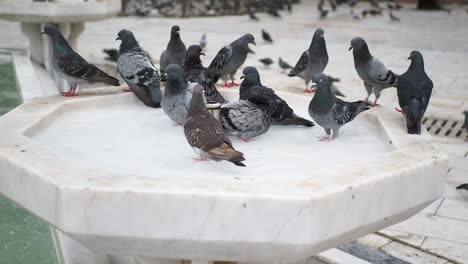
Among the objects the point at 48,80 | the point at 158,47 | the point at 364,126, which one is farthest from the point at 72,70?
the point at 158,47

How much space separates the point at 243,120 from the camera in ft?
13.2

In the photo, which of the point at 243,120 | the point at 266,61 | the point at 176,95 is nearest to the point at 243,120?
the point at 243,120

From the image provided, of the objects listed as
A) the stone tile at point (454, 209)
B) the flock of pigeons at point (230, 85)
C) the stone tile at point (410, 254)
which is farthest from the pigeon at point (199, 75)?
the stone tile at point (454, 209)

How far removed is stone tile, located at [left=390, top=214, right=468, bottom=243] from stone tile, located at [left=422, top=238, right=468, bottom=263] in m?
0.10

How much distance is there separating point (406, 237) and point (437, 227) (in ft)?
1.23

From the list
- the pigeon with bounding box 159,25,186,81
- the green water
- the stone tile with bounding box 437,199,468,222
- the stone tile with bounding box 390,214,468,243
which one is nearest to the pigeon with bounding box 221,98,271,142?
the green water

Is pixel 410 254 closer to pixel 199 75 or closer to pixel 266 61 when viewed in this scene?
pixel 199 75

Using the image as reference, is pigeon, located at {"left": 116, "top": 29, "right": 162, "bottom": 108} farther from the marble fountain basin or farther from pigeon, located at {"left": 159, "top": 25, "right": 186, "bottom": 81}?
the marble fountain basin

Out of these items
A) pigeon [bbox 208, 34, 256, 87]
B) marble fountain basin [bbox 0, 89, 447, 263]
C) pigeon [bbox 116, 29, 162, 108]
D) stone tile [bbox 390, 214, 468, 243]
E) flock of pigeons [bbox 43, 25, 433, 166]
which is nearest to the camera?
marble fountain basin [bbox 0, 89, 447, 263]

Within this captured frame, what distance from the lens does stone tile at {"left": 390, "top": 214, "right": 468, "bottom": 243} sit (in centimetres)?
566

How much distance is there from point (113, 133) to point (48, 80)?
22.5ft

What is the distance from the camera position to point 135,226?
9.19ft

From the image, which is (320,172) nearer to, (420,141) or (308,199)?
(308,199)

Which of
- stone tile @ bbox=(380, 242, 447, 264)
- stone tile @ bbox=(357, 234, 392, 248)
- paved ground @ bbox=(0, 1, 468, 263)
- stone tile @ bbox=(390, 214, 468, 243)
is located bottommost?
paved ground @ bbox=(0, 1, 468, 263)
